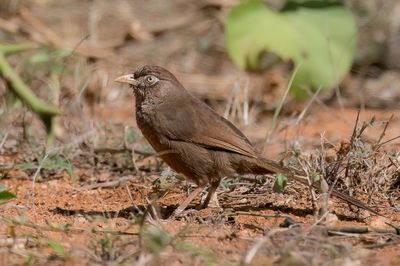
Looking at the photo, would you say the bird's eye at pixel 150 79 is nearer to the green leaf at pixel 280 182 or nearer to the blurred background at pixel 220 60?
the blurred background at pixel 220 60

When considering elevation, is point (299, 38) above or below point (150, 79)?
above

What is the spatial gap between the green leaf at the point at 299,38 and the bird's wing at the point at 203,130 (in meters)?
2.18

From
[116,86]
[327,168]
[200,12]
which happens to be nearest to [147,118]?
[327,168]

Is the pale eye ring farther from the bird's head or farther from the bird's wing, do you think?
the bird's wing

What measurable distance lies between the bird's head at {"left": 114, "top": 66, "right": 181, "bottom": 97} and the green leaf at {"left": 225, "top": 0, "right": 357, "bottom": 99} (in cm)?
188

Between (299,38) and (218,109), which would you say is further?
(218,109)

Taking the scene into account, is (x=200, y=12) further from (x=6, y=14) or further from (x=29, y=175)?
(x=29, y=175)

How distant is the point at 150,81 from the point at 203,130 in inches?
27.7

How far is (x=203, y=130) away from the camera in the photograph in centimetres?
569

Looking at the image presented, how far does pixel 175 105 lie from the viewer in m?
5.93

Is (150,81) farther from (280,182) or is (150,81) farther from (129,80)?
(280,182)

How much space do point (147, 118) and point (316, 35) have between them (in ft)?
9.35

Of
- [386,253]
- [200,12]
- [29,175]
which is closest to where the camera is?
[386,253]

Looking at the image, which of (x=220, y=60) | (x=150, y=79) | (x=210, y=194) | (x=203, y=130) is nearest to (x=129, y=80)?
(x=150, y=79)
